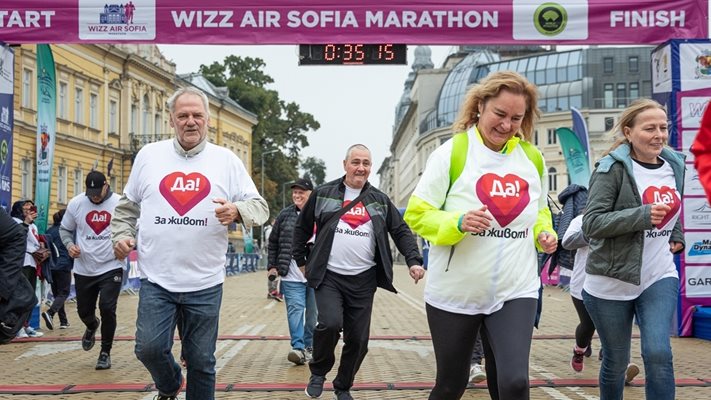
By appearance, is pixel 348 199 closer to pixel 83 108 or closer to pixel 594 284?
pixel 594 284

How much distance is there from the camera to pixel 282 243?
10711 millimetres

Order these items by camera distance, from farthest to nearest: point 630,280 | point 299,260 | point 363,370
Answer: point 363,370 < point 299,260 < point 630,280

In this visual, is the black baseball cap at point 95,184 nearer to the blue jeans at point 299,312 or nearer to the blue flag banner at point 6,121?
the blue jeans at point 299,312

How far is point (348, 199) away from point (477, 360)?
7.19 feet

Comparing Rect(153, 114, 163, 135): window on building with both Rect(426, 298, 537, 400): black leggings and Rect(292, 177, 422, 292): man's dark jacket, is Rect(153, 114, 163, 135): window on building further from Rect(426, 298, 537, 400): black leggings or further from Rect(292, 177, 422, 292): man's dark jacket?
Rect(426, 298, 537, 400): black leggings

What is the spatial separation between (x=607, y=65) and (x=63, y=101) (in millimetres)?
55596

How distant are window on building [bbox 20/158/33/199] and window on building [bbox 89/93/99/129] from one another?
9967 mm

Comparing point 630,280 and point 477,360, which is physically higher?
point 630,280

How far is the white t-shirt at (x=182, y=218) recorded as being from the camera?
5414 mm

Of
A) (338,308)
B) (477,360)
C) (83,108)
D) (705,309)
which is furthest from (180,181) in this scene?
(83,108)

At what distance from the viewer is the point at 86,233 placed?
9.91 m

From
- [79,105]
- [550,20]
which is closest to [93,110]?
[79,105]

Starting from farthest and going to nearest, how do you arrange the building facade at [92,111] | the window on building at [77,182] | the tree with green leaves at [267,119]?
the tree with green leaves at [267,119]
the window on building at [77,182]
the building facade at [92,111]

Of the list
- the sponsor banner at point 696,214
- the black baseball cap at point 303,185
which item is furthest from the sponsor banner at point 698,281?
the black baseball cap at point 303,185
